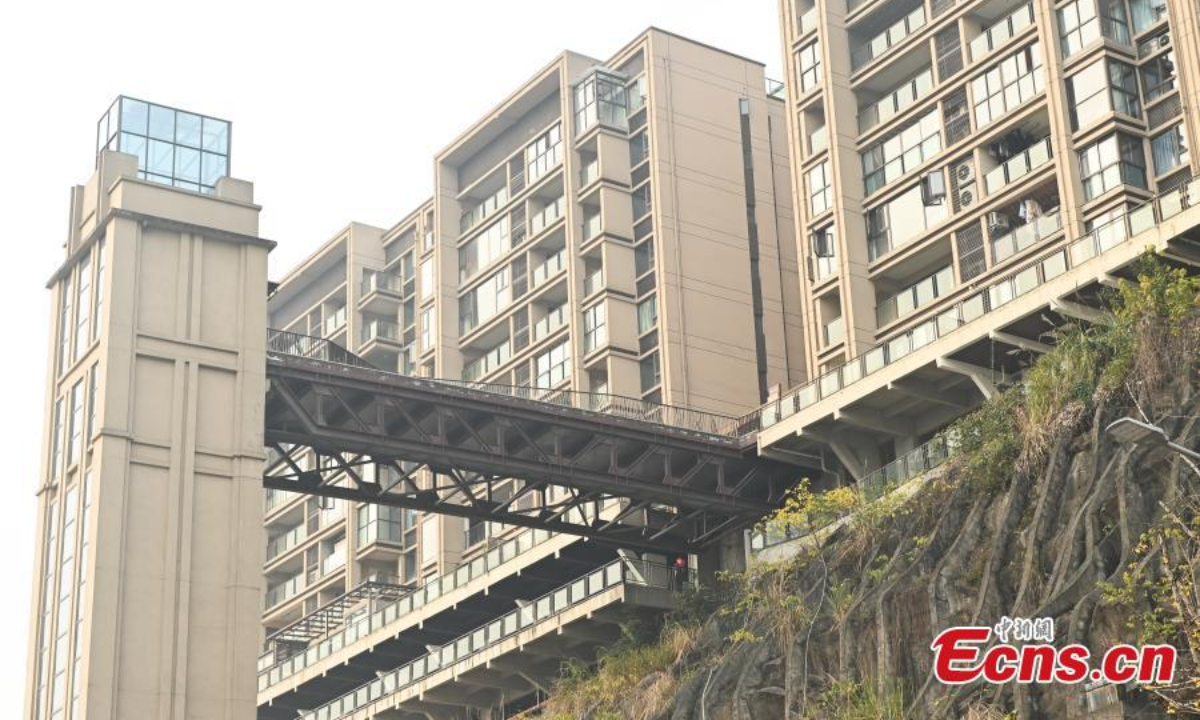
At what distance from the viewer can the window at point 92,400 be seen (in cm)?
5841

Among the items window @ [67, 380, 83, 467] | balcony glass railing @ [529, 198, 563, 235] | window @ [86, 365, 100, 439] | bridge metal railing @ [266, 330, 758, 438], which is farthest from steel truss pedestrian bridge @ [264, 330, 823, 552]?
balcony glass railing @ [529, 198, 563, 235]

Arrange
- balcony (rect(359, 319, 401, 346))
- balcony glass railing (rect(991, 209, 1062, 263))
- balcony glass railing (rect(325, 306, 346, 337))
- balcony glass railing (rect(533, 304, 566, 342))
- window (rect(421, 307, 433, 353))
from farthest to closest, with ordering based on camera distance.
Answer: balcony glass railing (rect(325, 306, 346, 337)) → balcony (rect(359, 319, 401, 346)) → window (rect(421, 307, 433, 353)) → balcony glass railing (rect(533, 304, 566, 342)) → balcony glass railing (rect(991, 209, 1062, 263))

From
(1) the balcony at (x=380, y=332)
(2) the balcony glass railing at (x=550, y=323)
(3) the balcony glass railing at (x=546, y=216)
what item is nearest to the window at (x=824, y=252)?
(2) the balcony glass railing at (x=550, y=323)

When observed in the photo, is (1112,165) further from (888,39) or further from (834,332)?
(888,39)

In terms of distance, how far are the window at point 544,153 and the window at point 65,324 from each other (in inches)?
1290

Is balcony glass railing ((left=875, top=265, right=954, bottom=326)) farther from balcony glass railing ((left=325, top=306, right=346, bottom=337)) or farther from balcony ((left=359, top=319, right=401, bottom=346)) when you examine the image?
balcony glass railing ((left=325, top=306, right=346, bottom=337))

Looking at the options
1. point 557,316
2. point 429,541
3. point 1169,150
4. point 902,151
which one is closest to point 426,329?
point 557,316

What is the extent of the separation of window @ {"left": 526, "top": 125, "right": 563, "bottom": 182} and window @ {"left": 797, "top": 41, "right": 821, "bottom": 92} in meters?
18.0

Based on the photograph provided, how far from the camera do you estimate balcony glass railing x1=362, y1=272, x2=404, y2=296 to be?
10694 cm

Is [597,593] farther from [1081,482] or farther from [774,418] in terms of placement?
[1081,482]

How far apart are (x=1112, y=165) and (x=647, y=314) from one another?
27270 mm

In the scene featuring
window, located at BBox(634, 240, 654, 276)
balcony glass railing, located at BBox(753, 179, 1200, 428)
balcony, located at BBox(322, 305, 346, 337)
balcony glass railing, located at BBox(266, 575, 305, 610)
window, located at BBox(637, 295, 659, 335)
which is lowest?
balcony glass railing, located at BBox(753, 179, 1200, 428)

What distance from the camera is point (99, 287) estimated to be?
198 feet

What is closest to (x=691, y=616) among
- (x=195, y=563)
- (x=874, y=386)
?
(x=874, y=386)
